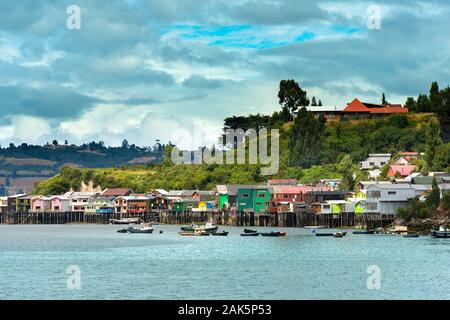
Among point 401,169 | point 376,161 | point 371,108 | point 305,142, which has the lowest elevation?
point 401,169

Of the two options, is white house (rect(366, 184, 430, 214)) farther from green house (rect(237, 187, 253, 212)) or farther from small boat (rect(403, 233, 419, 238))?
green house (rect(237, 187, 253, 212))

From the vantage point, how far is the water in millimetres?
53844

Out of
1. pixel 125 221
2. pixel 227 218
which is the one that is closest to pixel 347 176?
pixel 227 218

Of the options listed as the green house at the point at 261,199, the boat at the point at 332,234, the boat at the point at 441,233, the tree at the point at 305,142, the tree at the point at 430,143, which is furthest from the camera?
the tree at the point at 305,142

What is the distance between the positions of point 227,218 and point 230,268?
70.3 metres

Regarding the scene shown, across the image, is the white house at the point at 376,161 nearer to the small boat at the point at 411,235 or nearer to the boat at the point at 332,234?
the boat at the point at 332,234

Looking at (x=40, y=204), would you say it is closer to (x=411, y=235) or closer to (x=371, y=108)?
(x=371, y=108)

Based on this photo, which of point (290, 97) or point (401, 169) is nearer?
point (401, 169)

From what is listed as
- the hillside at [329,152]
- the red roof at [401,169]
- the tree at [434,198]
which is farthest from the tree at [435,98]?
the tree at [434,198]

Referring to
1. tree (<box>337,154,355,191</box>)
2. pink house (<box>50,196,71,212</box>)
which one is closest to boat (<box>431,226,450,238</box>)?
tree (<box>337,154,355,191</box>)

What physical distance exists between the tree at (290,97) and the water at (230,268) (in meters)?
76.7

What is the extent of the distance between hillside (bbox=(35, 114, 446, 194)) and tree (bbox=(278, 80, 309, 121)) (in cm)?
513

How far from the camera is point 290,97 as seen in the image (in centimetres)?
18050

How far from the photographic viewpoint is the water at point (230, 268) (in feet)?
177
